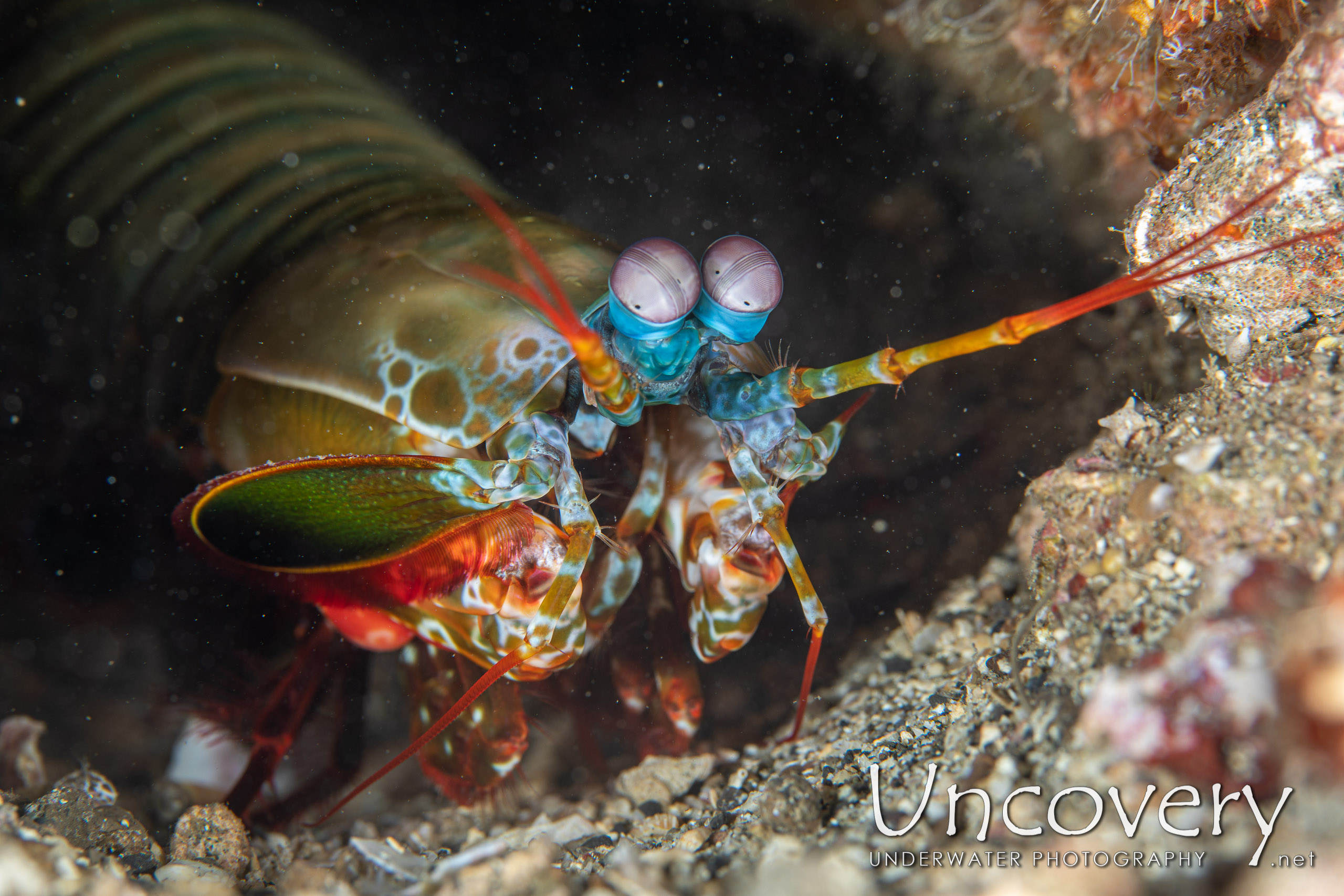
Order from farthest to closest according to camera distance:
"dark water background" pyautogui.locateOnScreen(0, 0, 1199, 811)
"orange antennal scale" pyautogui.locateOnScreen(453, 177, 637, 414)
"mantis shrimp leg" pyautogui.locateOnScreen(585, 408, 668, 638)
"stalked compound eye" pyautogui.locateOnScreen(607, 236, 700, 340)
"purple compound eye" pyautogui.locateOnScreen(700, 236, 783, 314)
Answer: "dark water background" pyautogui.locateOnScreen(0, 0, 1199, 811), "mantis shrimp leg" pyautogui.locateOnScreen(585, 408, 668, 638), "purple compound eye" pyautogui.locateOnScreen(700, 236, 783, 314), "stalked compound eye" pyautogui.locateOnScreen(607, 236, 700, 340), "orange antennal scale" pyautogui.locateOnScreen(453, 177, 637, 414)

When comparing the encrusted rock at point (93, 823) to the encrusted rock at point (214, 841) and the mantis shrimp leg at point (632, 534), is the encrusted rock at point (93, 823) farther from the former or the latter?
the mantis shrimp leg at point (632, 534)

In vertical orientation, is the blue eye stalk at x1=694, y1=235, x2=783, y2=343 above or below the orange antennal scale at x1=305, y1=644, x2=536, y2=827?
above

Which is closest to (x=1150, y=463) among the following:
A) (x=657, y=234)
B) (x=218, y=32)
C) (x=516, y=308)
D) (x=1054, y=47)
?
(x=516, y=308)

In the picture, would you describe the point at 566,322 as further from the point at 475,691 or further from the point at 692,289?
the point at 475,691

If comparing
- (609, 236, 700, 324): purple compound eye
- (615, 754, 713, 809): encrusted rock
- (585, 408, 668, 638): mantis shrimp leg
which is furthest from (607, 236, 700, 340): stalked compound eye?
(615, 754, 713, 809): encrusted rock

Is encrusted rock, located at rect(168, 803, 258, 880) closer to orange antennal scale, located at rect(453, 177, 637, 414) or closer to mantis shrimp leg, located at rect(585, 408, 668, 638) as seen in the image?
mantis shrimp leg, located at rect(585, 408, 668, 638)

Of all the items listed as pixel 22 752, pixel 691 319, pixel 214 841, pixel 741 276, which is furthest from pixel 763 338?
pixel 22 752

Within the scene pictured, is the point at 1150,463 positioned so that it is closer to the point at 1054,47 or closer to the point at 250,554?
the point at 1054,47
